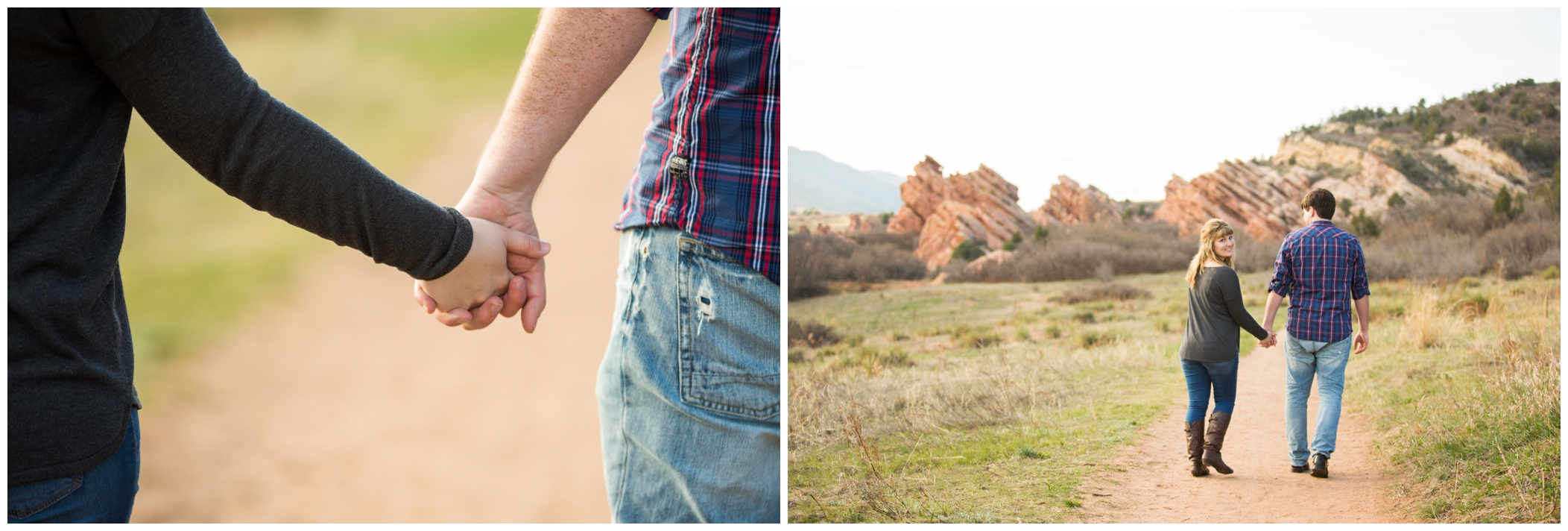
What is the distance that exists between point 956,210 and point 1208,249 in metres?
1.00

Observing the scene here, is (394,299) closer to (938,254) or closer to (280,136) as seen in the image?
(938,254)

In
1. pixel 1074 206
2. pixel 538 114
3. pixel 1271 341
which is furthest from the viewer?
pixel 1074 206

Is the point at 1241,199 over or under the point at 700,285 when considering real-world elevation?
over

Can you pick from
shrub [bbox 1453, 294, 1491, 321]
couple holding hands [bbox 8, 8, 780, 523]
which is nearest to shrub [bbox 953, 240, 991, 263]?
shrub [bbox 1453, 294, 1491, 321]

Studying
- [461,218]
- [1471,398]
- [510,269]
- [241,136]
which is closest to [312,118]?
[510,269]

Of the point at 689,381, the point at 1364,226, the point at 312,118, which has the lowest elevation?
the point at 689,381

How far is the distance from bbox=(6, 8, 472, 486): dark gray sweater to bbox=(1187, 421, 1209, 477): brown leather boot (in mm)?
2270

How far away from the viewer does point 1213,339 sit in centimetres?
Result: 243

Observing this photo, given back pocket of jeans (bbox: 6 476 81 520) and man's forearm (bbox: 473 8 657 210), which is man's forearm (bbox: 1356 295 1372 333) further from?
back pocket of jeans (bbox: 6 476 81 520)

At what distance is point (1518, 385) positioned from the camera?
2.39 meters

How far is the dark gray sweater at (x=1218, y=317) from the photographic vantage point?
2.38 m

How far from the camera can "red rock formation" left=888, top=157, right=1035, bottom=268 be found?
125 inches

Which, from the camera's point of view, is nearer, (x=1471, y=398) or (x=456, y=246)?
(x=456, y=246)

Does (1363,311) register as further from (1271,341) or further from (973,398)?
(973,398)
